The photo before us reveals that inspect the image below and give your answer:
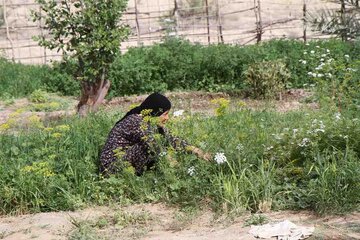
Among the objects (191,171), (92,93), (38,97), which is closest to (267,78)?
(92,93)

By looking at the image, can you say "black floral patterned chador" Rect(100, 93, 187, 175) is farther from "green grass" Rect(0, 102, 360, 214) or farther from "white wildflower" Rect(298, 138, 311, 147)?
"white wildflower" Rect(298, 138, 311, 147)

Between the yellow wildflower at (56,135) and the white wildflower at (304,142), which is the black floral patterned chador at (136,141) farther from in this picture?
the white wildflower at (304,142)

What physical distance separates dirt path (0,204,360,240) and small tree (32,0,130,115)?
4335 millimetres

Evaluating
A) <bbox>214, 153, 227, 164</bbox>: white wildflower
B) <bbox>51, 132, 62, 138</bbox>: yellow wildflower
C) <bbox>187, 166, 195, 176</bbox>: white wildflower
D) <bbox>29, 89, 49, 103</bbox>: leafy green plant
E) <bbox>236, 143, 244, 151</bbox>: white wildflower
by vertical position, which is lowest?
<bbox>29, 89, 49, 103</bbox>: leafy green plant

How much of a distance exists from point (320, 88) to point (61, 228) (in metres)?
3.24

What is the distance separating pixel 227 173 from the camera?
6164mm

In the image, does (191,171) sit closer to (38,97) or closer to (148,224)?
(148,224)

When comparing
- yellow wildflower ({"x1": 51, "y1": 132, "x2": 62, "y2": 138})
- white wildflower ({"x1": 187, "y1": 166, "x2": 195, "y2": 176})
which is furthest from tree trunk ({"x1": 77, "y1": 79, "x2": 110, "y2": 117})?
white wildflower ({"x1": 187, "y1": 166, "x2": 195, "y2": 176})

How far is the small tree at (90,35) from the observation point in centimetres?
1016

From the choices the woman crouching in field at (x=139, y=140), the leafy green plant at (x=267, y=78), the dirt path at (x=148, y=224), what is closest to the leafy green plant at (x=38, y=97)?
the leafy green plant at (x=267, y=78)

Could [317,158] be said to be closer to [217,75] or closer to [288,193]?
[288,193]

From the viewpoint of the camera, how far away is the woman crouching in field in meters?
6.46

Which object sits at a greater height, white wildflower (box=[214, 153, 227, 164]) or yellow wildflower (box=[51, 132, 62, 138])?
yellow wildflower (box=[51, 132, 62, 138])

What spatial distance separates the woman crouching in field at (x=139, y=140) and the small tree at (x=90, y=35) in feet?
11.7
